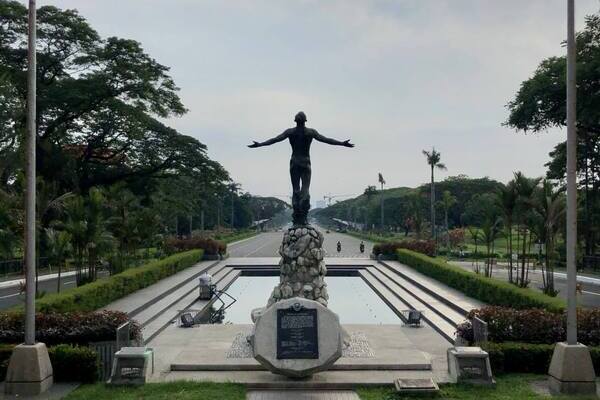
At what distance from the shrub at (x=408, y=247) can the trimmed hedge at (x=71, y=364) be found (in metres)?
29.9

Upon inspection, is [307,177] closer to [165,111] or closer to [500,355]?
[500,355]

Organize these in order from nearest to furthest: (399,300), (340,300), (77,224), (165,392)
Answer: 1. (165,392)
2. (77,224)
3. (399,300)
4. (340,300)

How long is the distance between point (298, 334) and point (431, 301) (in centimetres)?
1191

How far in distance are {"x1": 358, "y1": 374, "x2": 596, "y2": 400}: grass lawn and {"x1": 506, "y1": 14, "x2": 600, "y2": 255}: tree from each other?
964 inches

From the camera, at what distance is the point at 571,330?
10.4m

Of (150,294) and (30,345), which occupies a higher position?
(30,345)

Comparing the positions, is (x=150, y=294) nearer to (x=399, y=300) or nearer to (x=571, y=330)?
(x=399, y=300)

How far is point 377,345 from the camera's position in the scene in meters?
14.3

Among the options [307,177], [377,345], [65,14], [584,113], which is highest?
A: [65,14]

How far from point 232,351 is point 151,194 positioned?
101 feet

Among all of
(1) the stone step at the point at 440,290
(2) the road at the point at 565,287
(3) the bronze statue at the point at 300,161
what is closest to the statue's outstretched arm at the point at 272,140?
(3) the bronze statue at the point at 300,161

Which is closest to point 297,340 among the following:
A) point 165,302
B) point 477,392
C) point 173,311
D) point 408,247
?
point 477,392

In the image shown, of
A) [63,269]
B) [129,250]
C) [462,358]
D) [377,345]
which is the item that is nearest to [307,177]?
[377,345]

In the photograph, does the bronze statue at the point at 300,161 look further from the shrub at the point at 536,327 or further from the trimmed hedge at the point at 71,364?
the trimmed hedge at the point at 71,364
